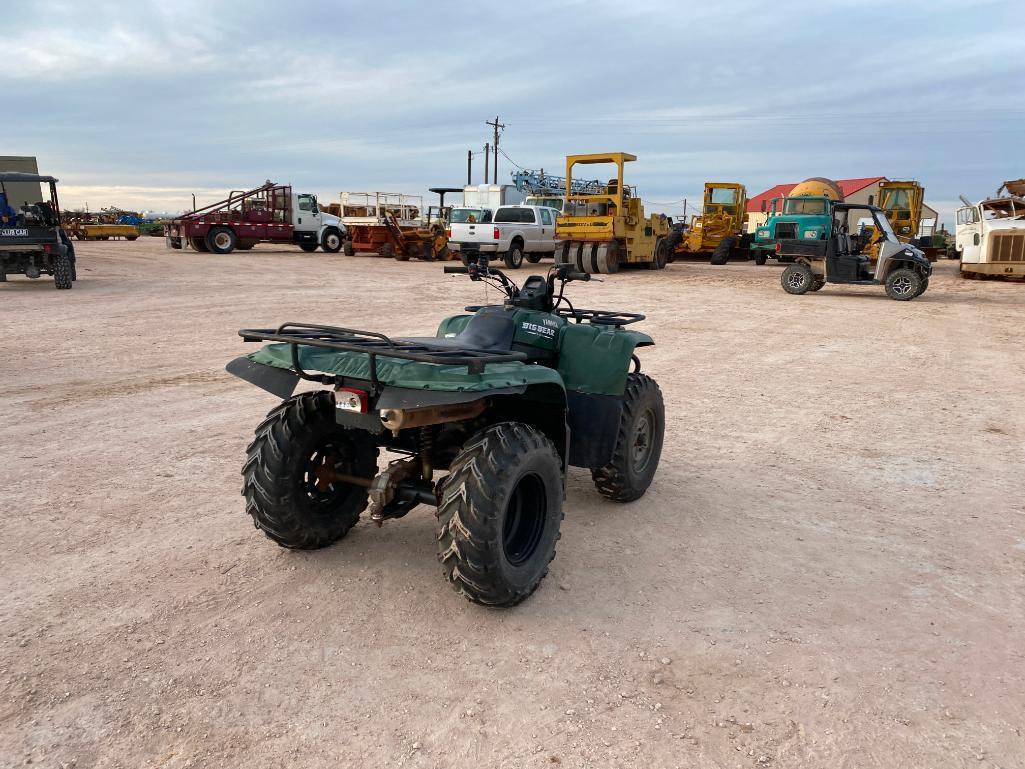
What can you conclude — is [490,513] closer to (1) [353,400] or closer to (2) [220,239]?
(1) [353,400]

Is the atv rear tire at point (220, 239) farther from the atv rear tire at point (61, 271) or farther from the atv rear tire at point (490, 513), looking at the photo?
the atv rear tire at point (490, 513)

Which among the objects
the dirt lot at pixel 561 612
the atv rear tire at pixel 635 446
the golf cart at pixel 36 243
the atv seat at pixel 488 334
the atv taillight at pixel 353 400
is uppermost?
the golf cart at pixel 36 243

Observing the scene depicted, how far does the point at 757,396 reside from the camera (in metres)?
7.41

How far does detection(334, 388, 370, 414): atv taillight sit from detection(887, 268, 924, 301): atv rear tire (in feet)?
51.3

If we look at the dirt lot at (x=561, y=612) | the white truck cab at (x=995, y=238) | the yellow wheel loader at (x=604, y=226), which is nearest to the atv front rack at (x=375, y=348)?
the dirt lot at (x=561, y=612)

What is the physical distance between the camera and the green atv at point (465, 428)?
3.02 meters

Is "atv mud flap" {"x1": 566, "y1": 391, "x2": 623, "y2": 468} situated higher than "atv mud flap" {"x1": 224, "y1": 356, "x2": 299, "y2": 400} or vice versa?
"atv mud flap" {"x1": 224, "y1": 356, "x2": 299, "y2": 400}

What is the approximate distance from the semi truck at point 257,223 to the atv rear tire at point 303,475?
26.4 metres

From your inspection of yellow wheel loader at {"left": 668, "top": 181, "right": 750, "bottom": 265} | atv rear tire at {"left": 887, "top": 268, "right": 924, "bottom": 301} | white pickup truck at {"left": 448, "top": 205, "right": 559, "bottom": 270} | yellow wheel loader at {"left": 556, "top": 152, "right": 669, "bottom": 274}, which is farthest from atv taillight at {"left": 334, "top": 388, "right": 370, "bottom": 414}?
yellow wheel loader at {"left": 668, "top": 181, "right": 750, "bottom": 265}

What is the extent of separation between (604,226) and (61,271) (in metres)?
13.2

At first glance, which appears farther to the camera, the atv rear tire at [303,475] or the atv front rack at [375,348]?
the atv rear tire at [303,475]

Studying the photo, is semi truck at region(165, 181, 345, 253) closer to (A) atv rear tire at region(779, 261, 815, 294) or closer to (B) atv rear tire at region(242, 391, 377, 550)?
(A) atv rear tire at region(779, 261, 815, 294)

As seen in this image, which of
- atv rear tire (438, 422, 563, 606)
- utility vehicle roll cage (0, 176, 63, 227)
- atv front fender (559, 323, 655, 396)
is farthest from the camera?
utility vehicle roll cage (0, 176, 63, 227)

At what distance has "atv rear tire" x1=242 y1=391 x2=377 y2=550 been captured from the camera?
3.55 meters
